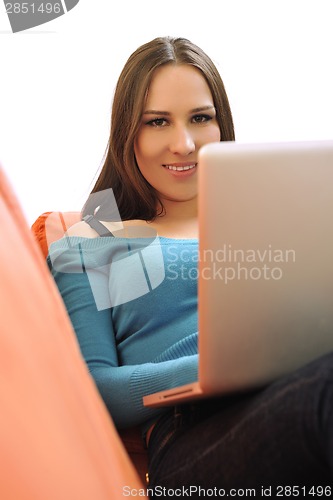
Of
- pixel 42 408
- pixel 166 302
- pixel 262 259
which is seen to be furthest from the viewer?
pixel 166 302

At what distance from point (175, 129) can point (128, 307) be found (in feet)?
1.27

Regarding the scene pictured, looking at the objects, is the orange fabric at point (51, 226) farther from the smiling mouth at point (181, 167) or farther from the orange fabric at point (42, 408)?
the orange fabric at point (42, 408)

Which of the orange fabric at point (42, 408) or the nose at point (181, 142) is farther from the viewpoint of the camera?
the nose at point (181, 142)

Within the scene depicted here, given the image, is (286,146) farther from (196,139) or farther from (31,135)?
(31,135)

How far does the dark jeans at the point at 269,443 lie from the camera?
0.81 meters

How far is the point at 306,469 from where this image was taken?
0.83 meters

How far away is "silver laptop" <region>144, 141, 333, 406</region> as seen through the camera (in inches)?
31.7

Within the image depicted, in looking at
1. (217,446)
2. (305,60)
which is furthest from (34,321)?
(305,60)

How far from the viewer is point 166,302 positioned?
1331mm

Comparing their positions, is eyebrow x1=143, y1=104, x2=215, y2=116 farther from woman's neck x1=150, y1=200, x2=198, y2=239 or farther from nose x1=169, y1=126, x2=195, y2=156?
woman's neck x1=150, y1=200, x2=198, y2=239

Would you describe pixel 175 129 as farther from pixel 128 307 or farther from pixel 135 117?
pixel 128 307

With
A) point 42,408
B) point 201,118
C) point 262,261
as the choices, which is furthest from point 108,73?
point 42,408

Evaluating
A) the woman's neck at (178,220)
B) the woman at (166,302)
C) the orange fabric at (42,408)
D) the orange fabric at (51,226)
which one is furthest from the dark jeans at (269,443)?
the orange fabric at (51,226)

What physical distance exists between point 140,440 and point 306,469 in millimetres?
463
